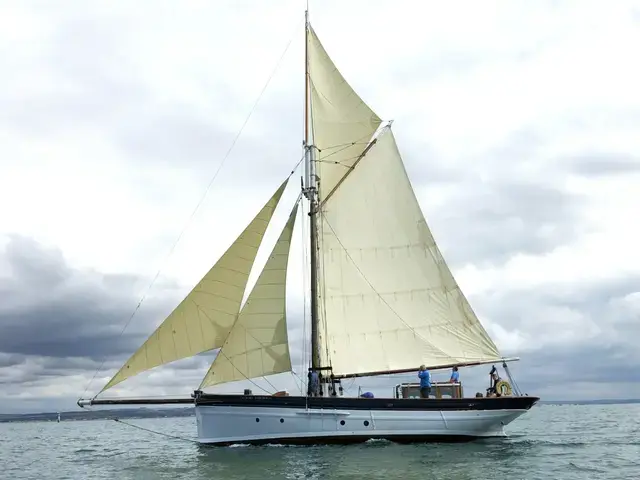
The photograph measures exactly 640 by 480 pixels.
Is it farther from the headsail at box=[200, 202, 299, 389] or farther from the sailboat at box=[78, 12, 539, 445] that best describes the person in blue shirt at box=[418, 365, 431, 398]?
the headsail at box=[200, 202, 299, 389]

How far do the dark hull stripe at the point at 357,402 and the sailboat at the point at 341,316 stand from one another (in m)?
0.05

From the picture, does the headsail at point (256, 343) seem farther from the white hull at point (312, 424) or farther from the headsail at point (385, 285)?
the headsail at point (385, 285)

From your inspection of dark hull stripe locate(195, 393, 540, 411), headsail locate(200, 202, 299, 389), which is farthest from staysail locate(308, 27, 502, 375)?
headsail locate(200, 202, 299, 389)

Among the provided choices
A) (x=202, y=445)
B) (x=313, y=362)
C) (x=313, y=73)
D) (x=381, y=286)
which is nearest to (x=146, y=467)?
→ (x=202, y=445)

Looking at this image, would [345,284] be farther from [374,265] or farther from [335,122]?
[335,122]

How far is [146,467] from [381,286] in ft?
50.3

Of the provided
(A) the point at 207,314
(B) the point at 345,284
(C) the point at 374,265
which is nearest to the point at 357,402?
(B) the point at 345,284

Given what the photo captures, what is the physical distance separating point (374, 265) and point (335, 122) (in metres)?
9.03

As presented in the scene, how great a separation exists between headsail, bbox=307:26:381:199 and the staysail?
0.06 meters

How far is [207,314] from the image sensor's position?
1342 inches

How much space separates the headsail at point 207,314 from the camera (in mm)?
33094

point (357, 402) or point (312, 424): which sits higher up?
point (357, 402)

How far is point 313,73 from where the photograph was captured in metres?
41.2

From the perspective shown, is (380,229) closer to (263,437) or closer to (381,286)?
(381,286)
